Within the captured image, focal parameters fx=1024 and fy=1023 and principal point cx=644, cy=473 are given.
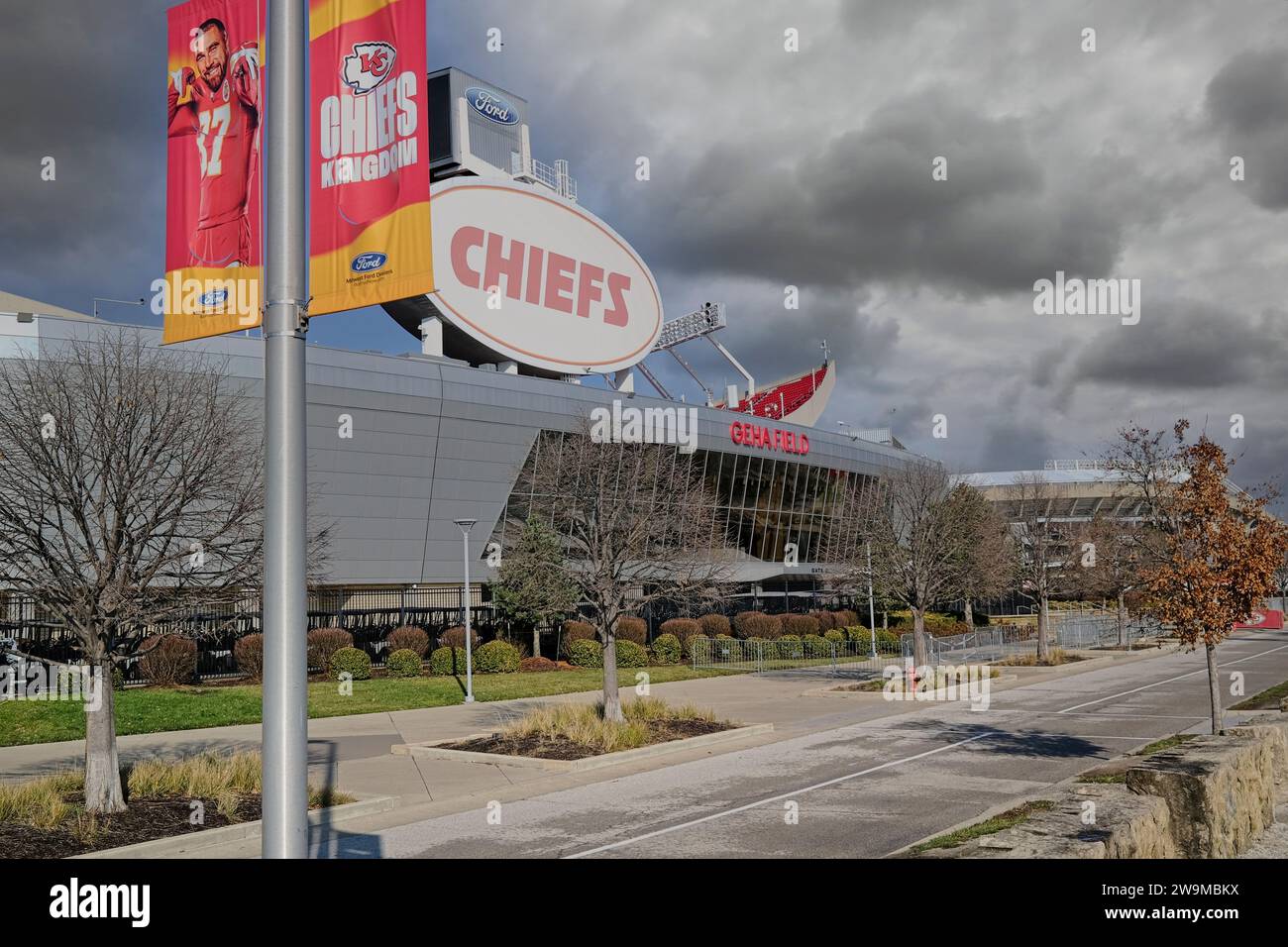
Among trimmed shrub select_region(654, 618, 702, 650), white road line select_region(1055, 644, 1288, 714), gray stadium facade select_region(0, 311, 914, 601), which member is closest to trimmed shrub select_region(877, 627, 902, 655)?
trimmed shrub select_region(654, 618, 702, 650)

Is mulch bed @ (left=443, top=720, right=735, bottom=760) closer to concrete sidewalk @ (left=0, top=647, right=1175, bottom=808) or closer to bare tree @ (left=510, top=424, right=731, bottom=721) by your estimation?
concrete sidewalk @ (left=0, top=647, right=1175, bottom=808)

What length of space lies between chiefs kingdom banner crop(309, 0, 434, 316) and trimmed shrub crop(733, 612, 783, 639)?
43.4m

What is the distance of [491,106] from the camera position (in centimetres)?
4244

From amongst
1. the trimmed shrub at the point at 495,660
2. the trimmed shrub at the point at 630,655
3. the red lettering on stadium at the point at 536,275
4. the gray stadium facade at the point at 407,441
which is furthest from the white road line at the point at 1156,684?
the red lettering on stadium at the point at 536,275

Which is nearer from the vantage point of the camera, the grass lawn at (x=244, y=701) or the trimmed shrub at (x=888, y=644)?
the grass lawn at (x=244, y=701)

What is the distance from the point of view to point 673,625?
4528cm

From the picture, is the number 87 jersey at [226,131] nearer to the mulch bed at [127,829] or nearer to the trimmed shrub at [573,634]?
the mulch bed at [127,829]

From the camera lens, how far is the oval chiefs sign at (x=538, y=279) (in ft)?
131

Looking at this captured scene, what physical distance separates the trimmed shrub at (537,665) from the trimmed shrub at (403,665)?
13.6 ft

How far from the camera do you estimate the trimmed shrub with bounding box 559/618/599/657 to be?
1593 inches

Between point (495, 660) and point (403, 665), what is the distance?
3273 millimetres
